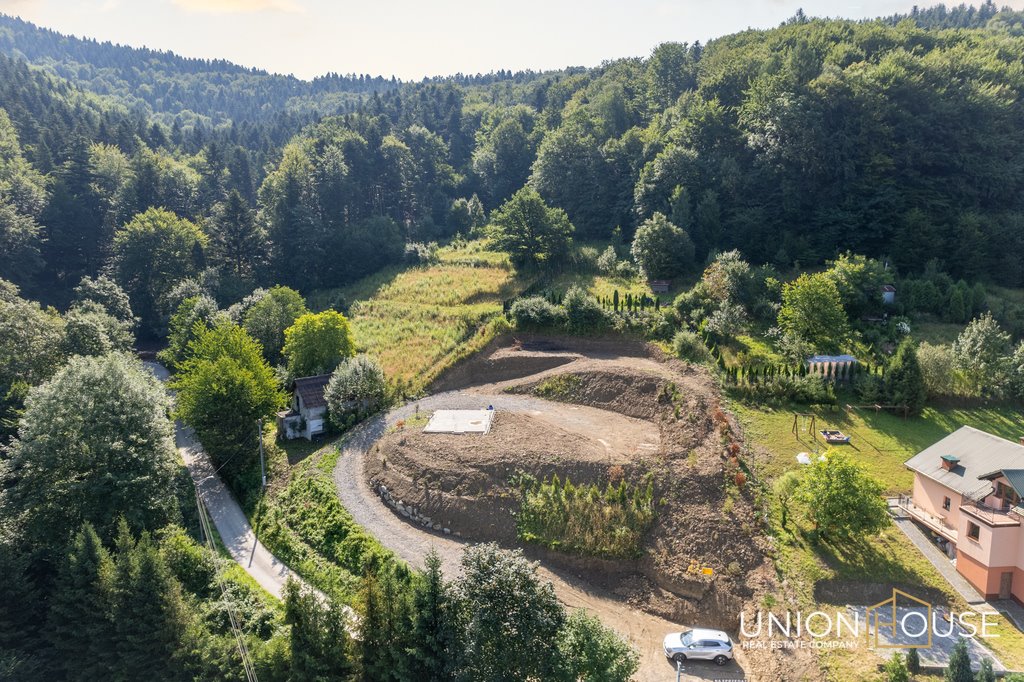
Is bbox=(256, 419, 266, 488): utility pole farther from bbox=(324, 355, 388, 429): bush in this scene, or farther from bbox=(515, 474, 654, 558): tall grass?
bbox=(515, 474, 654, 558): tall grass

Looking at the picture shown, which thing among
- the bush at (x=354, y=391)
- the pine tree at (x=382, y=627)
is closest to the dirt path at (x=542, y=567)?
the bush at (x=354, y=391)

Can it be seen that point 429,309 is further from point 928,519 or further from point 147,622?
point 928,519

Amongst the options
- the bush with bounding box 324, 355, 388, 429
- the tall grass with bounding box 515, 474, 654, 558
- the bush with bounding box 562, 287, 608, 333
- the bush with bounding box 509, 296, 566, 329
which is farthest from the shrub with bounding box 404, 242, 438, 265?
the tall grass with bounding box 515, 474, 654, 558

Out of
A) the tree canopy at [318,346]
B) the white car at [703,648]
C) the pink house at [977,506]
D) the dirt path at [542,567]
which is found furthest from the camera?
the tree canopy at [318,346]

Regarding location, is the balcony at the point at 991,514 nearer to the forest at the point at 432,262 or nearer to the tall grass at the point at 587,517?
the forest at the point at 432,262

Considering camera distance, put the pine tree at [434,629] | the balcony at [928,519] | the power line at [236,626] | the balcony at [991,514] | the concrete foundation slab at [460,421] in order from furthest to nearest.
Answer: the concrete foundation slab at [460,421], the balcony at [928,519], the balcony at [991,514], the power line at [236,626], the pine tree at [434,629]

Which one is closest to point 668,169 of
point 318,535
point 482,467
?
point 482,467

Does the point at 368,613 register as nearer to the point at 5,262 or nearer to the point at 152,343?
the point at 152,343
